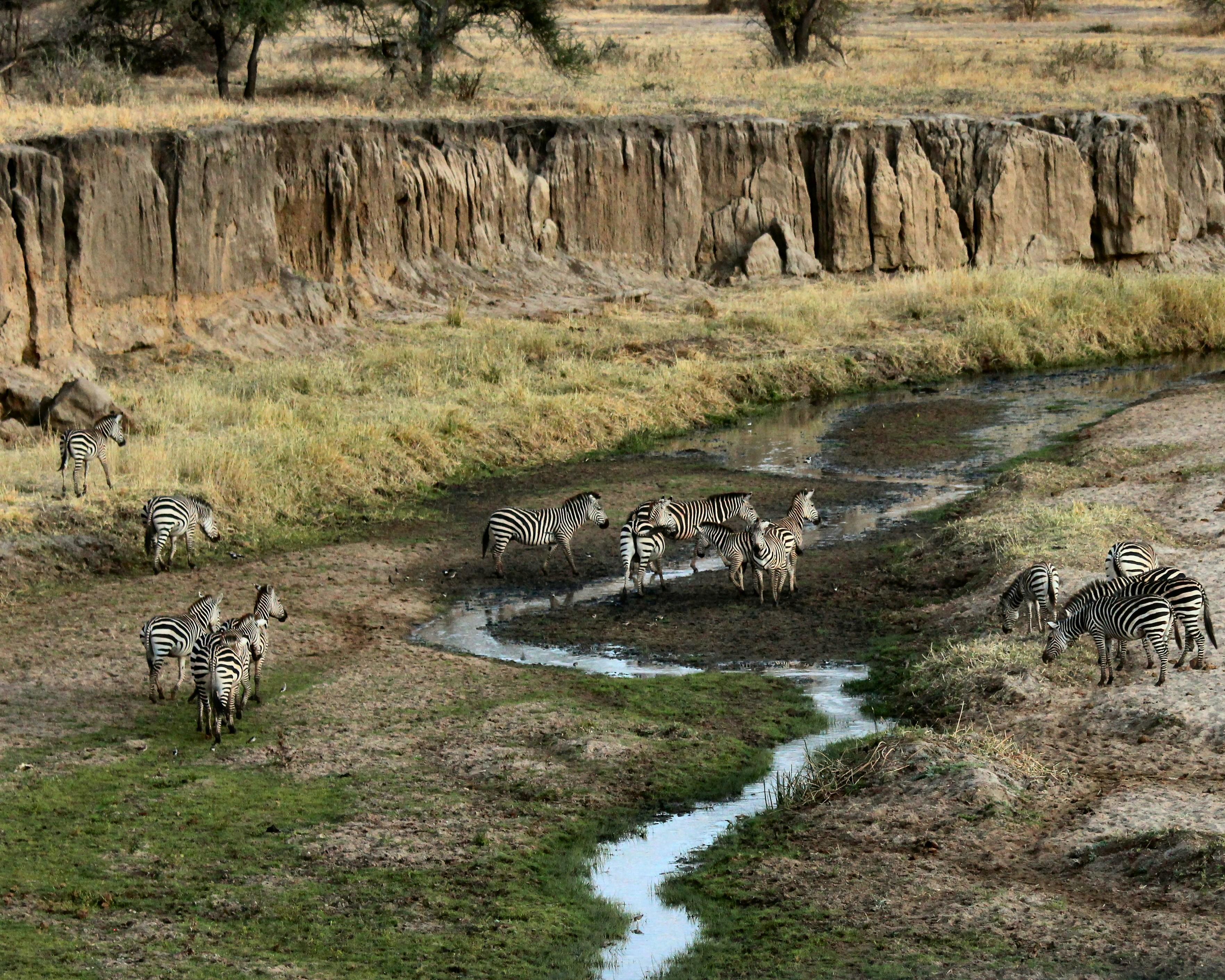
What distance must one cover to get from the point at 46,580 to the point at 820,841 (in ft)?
36.0

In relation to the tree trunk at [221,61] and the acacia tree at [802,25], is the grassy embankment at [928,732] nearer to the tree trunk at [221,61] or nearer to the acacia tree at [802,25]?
the tree trunk at [221,61]

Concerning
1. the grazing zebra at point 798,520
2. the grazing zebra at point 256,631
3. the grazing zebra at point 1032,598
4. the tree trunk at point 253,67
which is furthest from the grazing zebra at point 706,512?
the tree trunk at point 253,67

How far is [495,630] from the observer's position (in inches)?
751

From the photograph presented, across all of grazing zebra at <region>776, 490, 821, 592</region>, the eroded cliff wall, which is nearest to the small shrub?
the eroded cliff wall

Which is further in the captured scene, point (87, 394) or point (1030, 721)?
point (87, 394)

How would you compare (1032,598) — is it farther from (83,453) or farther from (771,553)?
(83,453)

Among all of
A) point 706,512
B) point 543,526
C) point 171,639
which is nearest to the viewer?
point 171,639

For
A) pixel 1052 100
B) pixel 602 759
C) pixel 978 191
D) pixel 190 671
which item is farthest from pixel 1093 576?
pixel 1052 100

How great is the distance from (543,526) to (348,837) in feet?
29.0

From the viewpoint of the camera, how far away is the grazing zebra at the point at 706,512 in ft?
69.6

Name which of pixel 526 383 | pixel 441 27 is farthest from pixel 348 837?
pixel 441 27

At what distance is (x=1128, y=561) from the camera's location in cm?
1709

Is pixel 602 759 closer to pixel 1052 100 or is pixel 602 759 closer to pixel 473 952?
pixel 473 952

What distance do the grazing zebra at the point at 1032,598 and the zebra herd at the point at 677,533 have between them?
9.71 ft
